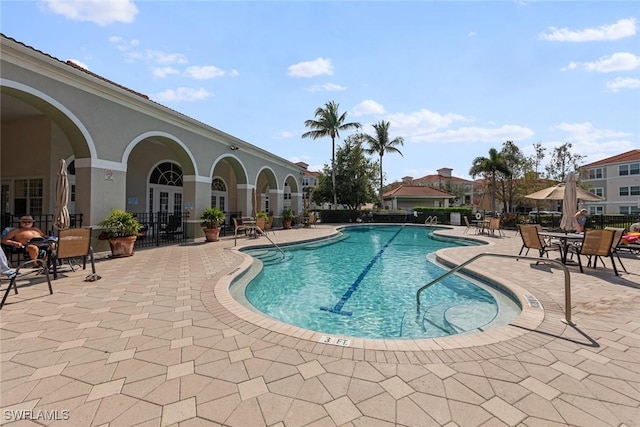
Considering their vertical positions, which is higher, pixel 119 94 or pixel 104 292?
pixel 119 94

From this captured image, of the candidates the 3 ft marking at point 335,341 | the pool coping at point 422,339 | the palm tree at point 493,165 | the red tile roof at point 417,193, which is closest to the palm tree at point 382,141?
the red tile roof at point 417,193

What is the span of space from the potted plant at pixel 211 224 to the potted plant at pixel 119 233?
3.80 m

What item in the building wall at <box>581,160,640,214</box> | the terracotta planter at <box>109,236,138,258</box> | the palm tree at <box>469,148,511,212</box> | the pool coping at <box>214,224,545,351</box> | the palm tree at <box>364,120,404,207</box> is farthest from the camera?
the palm tree at <box>364,120,404,207</box>

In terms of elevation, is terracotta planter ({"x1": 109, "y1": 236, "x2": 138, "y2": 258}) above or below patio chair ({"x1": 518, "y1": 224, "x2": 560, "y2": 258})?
below

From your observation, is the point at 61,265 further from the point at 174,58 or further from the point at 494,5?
the point at 494,5

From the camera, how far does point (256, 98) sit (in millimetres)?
13930

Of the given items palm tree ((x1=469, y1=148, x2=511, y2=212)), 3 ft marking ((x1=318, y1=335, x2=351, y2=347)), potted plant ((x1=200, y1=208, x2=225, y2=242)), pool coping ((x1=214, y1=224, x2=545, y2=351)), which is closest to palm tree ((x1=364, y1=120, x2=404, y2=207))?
palm tree ((x1=469, y1=148, x2=511, y2=212))

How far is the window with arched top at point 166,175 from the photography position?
49.9 ft

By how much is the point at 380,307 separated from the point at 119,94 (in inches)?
406

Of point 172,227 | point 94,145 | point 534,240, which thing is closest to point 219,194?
point 172,227

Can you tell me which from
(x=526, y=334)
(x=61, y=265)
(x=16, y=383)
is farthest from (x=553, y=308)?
(x=61, y=265)

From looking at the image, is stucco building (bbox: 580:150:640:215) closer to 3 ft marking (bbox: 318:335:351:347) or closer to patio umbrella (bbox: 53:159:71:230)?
3 ft marking (bbox: 318:335:351:347)

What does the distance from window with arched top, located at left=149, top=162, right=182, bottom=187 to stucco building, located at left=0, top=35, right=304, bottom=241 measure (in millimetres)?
53

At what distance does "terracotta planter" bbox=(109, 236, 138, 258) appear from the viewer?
28.3ft
